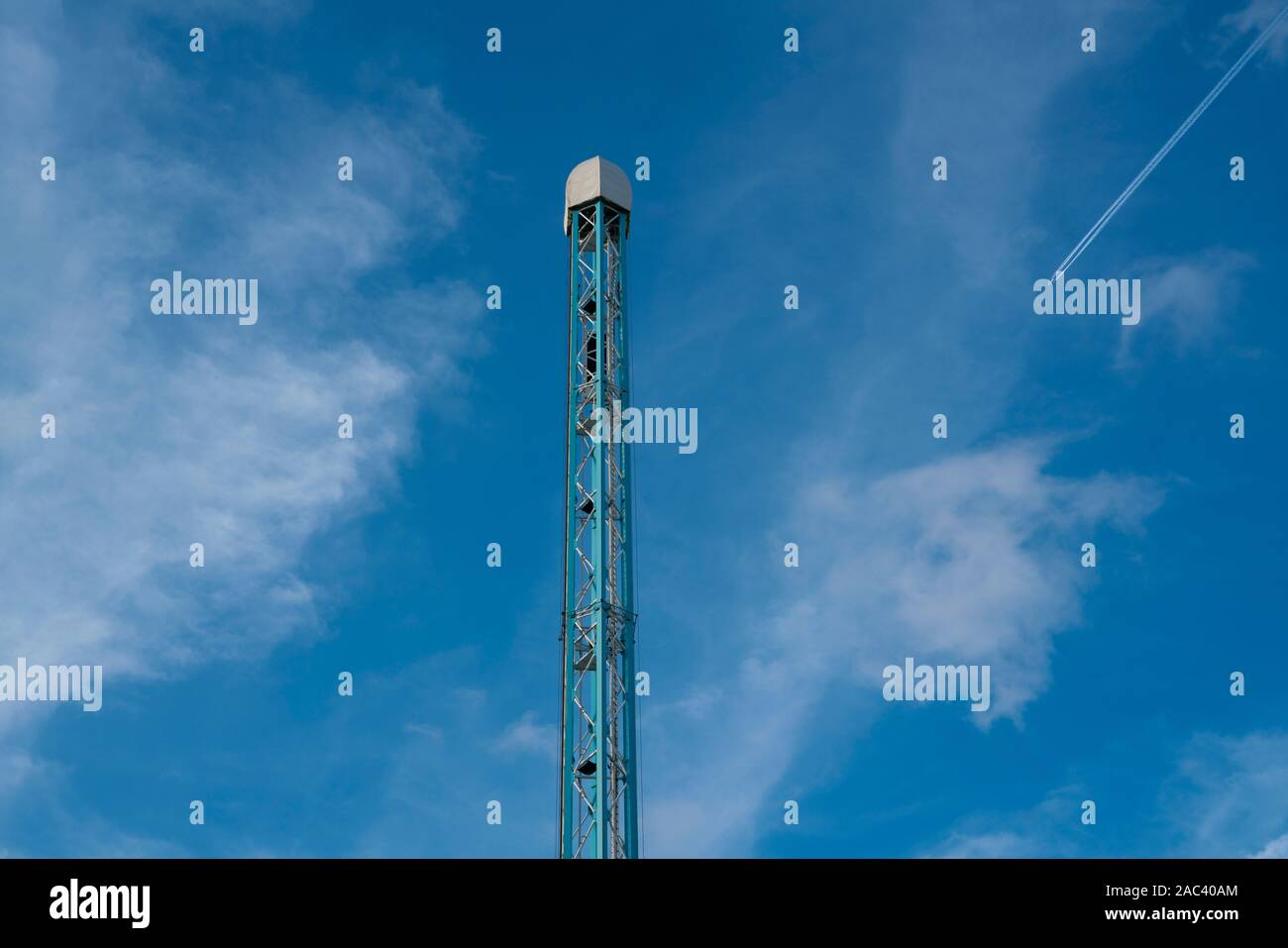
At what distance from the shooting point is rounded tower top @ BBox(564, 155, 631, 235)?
53.5 m

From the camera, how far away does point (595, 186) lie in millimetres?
53344

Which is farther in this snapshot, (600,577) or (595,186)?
(595,186)

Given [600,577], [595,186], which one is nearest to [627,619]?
[600,577]
